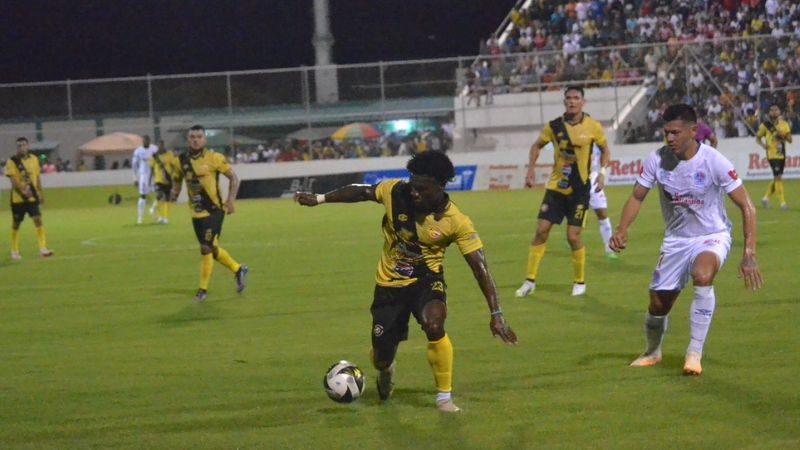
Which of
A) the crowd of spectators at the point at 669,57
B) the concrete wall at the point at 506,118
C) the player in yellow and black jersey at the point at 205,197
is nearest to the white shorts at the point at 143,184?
the concrete wall at the point at 506,118

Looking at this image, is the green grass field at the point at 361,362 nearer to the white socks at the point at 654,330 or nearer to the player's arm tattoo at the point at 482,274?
the white socks at the point at 654,330

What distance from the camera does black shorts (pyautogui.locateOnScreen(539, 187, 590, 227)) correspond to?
14.3m

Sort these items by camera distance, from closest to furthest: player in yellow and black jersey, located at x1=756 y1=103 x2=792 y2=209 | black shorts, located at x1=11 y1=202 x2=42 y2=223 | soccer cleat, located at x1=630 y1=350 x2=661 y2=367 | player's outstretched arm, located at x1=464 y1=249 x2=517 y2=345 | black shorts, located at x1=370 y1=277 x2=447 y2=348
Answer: player's outstretched arm, located at x1=464 y1=249 x2=517 y2=345
black shorts, located at x1=370 y1=277 x2=447 y2=348
soccer cleat, located at x1=630 y1=350 x2=661 y2=367
black shorts, located at x1=11 y1=202 x2=42 y2=223
player in yellow and black jersey, located at x1=756 y1=103 x2=792 y2=209

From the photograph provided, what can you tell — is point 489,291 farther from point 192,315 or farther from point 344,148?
point 344,148

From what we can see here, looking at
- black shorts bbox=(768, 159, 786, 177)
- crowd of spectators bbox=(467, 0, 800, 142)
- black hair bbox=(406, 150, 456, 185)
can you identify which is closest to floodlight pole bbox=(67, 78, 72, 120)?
crowd of spectators bbox=(467, 0, 800, 142)

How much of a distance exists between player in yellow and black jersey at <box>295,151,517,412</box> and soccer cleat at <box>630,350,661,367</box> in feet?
6.59

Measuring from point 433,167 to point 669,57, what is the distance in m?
35.4

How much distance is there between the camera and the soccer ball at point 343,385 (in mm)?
8367

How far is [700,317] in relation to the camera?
9070 millimetres

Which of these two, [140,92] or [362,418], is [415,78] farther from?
[362,418]

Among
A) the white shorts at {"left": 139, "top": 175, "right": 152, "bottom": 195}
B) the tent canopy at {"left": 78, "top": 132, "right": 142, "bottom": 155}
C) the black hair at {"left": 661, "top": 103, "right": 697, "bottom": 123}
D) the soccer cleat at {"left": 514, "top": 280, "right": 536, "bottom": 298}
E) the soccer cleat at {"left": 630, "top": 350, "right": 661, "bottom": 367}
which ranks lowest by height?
the soccer cleat at {"left": 514, "top": 280, "right": 536, "bottom": 298}

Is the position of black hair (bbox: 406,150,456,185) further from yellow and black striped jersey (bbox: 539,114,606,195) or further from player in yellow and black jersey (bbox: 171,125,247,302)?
player in yellow and black jersey (bbox: 171,125,247,302)

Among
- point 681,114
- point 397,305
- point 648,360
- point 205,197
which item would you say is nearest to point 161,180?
point 205,197

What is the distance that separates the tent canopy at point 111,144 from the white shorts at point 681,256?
38775 mm
